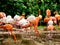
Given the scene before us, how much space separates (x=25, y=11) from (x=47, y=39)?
360 centimetres

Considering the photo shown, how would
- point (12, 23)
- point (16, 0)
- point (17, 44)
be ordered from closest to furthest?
point (17, 44) < point (12, 23) < point (16, 0)

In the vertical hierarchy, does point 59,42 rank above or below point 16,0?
below

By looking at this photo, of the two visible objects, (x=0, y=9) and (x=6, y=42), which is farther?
(x=0, y=9)

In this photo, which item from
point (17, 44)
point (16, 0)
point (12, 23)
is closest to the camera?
point (17, 44)

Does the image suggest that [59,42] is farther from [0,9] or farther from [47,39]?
[0,9]

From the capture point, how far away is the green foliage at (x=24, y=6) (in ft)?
25.7

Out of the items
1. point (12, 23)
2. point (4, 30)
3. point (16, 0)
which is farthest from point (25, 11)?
point (4, 30)

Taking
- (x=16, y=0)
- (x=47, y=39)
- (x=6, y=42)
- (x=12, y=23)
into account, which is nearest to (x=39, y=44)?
(x=47, y=39)

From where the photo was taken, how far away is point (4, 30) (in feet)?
14.8

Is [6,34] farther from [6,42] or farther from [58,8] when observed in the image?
[58,8]

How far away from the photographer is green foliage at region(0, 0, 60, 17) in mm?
7847

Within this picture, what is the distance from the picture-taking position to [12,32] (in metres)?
4.32

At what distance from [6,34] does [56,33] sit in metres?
0.68

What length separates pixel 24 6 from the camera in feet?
25.5
